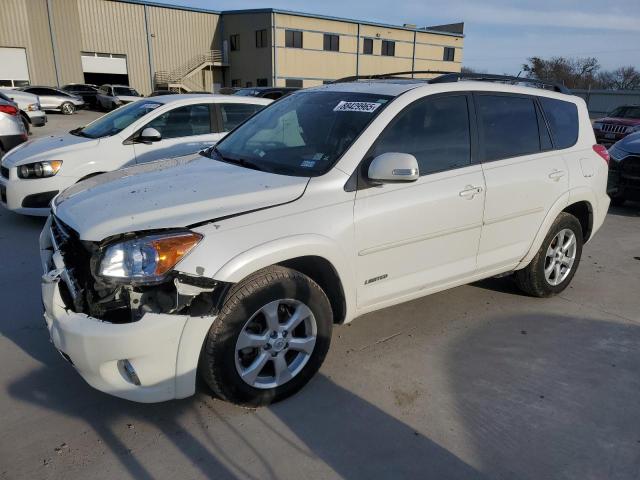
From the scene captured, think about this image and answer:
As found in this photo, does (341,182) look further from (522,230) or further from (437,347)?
(522,230)

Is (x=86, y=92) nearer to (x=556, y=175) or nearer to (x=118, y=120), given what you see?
(x=118, y=120)

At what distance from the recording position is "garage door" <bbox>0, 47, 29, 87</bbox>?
37.7m

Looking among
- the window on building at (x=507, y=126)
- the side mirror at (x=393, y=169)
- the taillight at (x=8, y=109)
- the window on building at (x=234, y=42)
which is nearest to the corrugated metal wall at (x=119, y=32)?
the window on building at (x=234, y=42)

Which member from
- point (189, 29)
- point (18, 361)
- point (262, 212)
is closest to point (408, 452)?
point (262, 212)

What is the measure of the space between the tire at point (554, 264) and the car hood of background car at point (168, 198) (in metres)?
2.46

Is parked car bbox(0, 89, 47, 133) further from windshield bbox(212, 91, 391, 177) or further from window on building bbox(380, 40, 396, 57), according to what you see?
window on building bbox(380, 40, 396, 57)

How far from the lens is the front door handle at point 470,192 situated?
3559 millimetres

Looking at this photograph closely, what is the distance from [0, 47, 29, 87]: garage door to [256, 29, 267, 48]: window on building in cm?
1810

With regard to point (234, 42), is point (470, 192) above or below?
below

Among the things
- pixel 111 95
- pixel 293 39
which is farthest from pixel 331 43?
pixel 111 95

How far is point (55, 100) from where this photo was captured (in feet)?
93.7

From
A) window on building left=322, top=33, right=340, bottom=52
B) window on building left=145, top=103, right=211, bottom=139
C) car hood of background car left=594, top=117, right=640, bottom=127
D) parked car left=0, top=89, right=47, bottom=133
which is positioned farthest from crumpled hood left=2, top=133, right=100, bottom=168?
window on building left=322, top=33, right=340, bottom=52

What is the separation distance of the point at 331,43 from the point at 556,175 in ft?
151

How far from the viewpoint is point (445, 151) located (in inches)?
140
